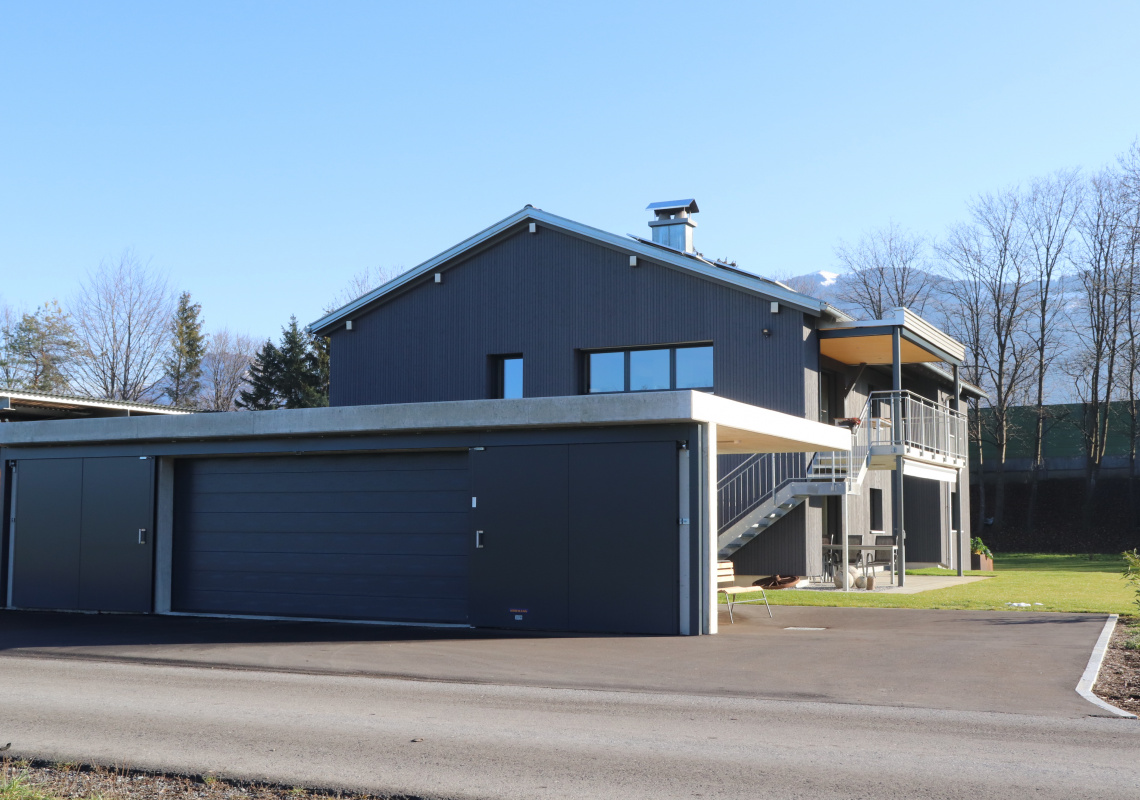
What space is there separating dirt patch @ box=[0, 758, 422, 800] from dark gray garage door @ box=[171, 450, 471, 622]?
8706mm

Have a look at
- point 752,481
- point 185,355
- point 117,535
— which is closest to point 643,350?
point 752,481

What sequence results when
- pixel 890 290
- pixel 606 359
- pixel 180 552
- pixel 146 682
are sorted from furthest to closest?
pixel 890 290 < pixel 606 359 < pixel 180 552 < pixel 146 682

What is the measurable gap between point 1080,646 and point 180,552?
491 inches

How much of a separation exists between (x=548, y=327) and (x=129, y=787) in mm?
18532

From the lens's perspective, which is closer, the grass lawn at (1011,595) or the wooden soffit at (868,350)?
the grass lawn at (1011,595)

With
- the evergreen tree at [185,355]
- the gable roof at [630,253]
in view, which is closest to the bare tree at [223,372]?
the evergreen tree at [185,355]

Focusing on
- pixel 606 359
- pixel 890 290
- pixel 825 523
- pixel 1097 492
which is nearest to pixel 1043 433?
pixel 1097 492

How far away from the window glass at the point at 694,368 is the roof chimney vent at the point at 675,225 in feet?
14.1

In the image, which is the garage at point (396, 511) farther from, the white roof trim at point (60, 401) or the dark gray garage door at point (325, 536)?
the white roof trim at point (60, 401)

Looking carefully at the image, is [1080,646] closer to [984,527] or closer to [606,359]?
[606,359]

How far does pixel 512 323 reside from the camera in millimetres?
24531

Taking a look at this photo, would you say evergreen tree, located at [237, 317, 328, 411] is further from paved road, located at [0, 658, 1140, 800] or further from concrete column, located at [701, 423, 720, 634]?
paved road, located at [0, 658, 1140, 800]

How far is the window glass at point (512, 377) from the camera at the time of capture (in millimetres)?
24750

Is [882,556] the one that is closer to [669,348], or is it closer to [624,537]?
[669,348]
